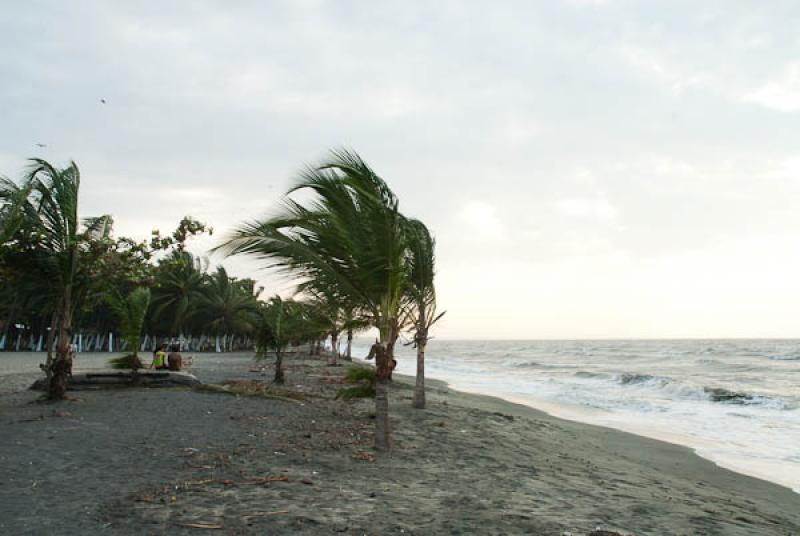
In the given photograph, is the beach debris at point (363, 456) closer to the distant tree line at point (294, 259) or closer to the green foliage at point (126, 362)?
the distant tree line at point (294, 259)

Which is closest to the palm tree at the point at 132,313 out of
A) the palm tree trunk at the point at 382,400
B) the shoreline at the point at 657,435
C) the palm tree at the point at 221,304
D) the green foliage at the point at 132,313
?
the green foliage at the point at 132,313

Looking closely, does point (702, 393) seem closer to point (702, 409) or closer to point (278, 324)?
point (702, 409)

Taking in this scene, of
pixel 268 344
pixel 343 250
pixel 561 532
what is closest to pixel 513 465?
pixel 561 532

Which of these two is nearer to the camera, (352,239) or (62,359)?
(352,239)

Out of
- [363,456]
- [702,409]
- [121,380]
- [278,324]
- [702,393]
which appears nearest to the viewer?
[363,456]

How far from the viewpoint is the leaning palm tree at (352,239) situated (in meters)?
7.46

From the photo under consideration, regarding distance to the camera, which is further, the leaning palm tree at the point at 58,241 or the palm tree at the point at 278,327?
the palm tree at the point at 278,327

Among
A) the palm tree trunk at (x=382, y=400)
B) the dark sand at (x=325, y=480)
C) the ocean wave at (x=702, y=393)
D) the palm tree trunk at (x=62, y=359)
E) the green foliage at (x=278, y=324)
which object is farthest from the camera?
the ocean wave at (x=702, y=393)

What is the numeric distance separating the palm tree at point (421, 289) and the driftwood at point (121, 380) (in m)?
5.72

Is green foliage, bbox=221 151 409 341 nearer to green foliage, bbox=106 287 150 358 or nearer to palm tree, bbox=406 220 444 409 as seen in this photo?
palm tree, bbox=406 220 444 409

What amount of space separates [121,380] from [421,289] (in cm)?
771

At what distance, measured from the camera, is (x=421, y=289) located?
37.1 feet

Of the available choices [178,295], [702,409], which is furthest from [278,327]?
[178,295]

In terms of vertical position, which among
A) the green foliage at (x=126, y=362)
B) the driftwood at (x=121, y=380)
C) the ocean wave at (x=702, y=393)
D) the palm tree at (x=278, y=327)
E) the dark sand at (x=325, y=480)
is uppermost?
the palm tree at (x=278, y=327)
